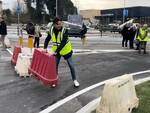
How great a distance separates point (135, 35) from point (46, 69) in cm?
1371

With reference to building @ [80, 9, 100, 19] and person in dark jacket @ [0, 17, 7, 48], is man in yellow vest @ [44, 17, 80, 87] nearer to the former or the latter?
person in dark jacket @ [0, 17, 7, 48]

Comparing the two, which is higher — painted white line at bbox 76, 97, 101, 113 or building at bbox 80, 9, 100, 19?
building at bbox 80, 9, 100, 19

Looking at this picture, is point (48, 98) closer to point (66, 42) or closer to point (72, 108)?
point (72, 108)

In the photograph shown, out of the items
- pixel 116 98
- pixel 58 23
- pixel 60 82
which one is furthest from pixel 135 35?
pixel 116 98

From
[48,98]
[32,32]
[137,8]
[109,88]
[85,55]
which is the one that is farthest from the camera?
[137,8]

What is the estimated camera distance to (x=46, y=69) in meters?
10.8

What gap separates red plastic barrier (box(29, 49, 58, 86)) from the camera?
10.7 metres

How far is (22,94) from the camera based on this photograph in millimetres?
9938

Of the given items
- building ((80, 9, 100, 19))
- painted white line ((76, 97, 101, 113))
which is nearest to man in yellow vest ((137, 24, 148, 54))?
painted white line ((76, 97, 101, 113))

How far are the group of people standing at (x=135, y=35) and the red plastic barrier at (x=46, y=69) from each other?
10127mm

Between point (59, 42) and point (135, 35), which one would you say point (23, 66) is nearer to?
point (59, 42)

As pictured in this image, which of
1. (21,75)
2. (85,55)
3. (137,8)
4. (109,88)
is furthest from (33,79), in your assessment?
(137,8)

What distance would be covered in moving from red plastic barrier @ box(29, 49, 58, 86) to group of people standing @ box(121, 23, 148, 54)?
33.2 ft

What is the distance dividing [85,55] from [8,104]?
1047 cm
